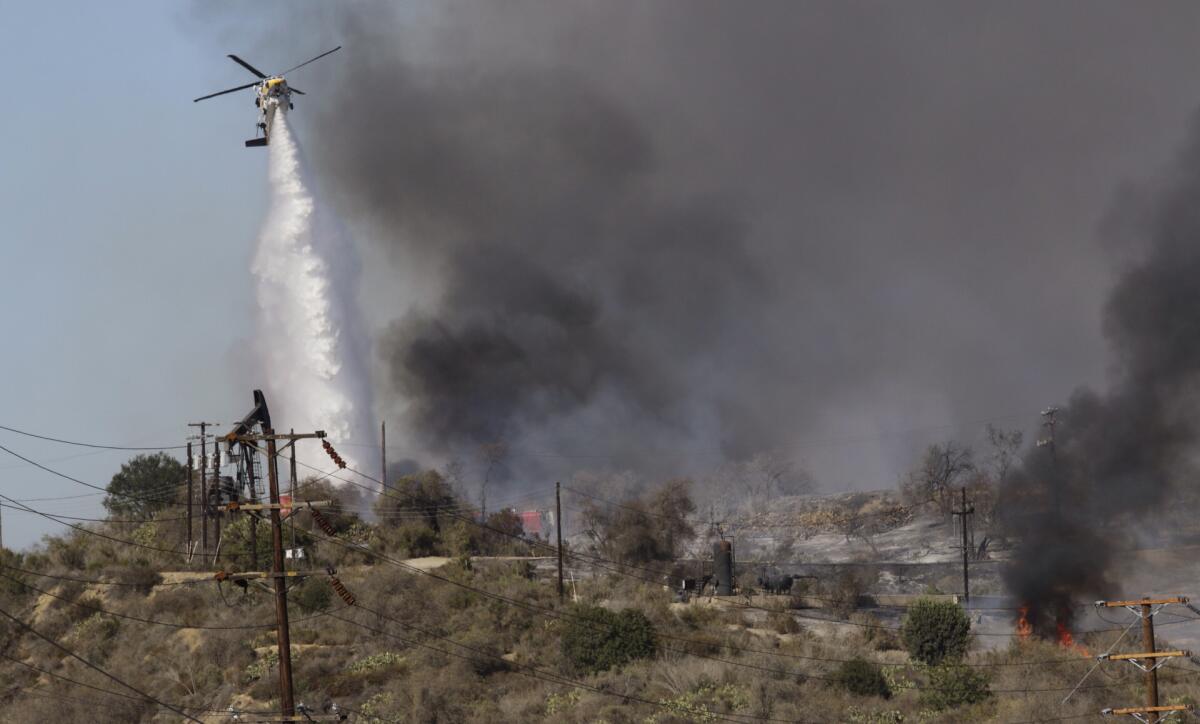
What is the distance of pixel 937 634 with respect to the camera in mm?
57906

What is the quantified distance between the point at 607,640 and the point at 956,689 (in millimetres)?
15577

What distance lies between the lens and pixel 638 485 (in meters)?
116

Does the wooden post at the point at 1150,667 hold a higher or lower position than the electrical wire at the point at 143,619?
lower

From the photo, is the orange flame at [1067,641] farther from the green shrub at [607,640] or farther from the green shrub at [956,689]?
the green shrub at [607,640]

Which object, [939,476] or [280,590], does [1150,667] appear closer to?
[280,590]

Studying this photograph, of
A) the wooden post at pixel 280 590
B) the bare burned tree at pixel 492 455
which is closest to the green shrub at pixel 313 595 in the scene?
the wooden post at pixel 280 590

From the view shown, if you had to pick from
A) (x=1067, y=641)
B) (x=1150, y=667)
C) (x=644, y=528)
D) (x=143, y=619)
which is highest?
(x=644, y=528)

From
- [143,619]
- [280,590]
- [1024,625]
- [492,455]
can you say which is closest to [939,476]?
[492,455]

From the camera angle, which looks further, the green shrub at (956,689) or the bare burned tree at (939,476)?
the bare burned tree at (939,476)

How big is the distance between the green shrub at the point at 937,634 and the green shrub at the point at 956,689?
5.78m

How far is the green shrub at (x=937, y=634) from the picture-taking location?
57.7 meters

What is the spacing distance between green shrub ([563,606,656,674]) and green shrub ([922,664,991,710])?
1300cm

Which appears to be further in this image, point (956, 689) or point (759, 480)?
point (759, 480)

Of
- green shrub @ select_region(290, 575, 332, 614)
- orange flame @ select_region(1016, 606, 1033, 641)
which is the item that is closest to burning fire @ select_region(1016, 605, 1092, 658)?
orange flame @ select_region(1016, 606, 1033, 641)
